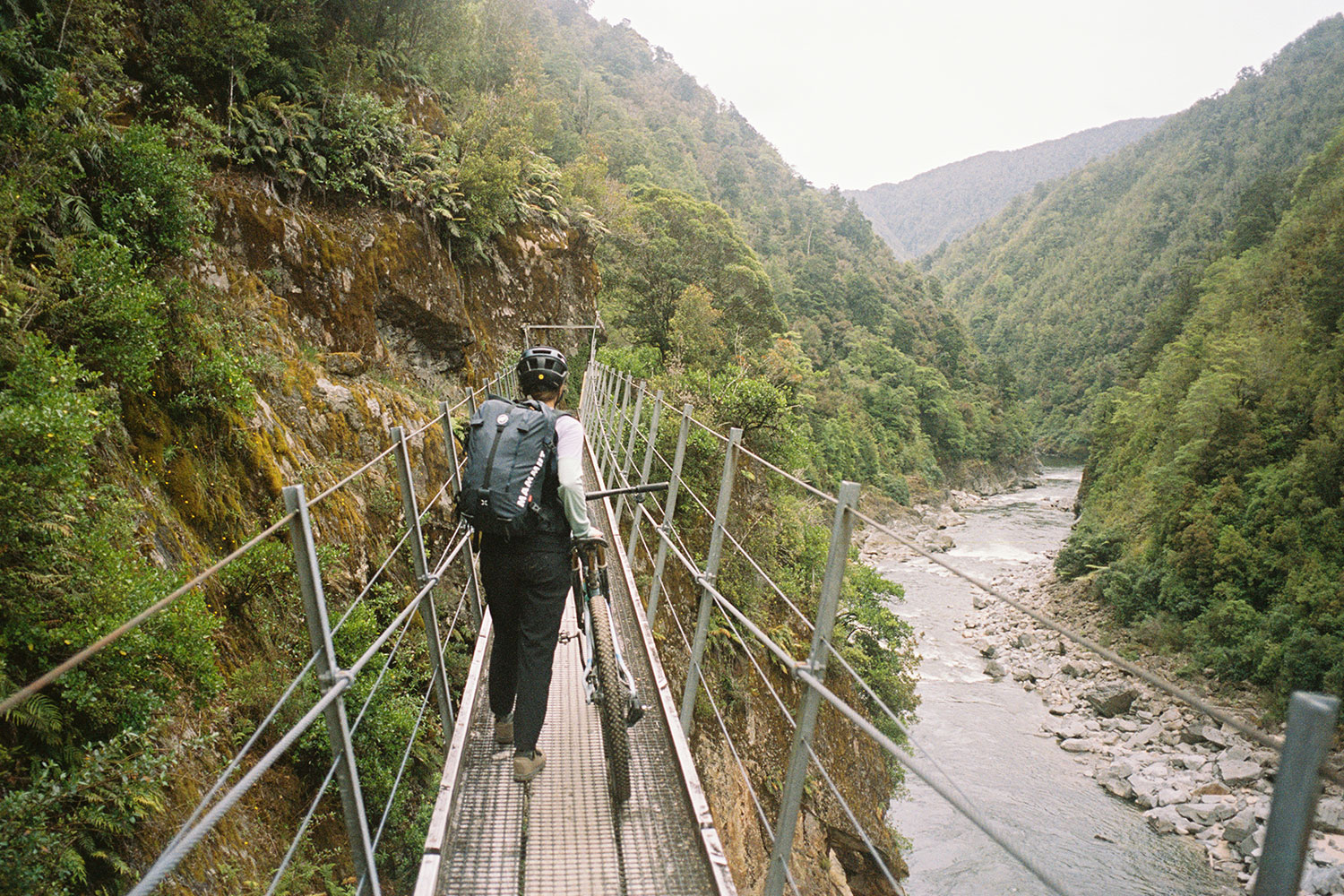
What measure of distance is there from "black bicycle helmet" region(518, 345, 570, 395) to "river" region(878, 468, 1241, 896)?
1171cm

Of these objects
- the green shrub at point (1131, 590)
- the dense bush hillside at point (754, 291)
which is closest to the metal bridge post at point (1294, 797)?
the dense bush hillside at point (754, 291)

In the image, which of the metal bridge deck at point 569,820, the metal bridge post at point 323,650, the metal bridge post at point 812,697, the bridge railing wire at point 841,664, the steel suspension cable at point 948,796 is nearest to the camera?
the bridge railing wire at point 841,664

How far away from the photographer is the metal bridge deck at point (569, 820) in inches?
98.1

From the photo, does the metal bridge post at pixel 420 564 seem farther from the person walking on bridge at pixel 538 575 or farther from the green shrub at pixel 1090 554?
the green shrub at pixel 1090 554

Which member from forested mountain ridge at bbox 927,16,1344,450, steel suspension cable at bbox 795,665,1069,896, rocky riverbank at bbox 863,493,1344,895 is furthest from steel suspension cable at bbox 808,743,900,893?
forested mountain ridge at bbox 927,16,1344,450

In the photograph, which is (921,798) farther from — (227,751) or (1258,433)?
(1258,433)

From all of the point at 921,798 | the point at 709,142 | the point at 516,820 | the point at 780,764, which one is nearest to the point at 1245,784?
the point at 921,798

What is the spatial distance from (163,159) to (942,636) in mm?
26262

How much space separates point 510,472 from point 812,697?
1451 millimetres

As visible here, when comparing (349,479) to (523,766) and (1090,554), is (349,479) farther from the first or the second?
(1090,554)

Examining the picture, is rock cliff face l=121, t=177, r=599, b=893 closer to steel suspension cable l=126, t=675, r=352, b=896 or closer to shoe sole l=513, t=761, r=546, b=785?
shoe sole l=513, t=761, r=546, b=785

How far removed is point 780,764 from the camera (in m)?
8.41

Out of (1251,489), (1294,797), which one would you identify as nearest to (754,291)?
(1251,489)

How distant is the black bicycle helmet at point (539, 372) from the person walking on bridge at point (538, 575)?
0.15 m
